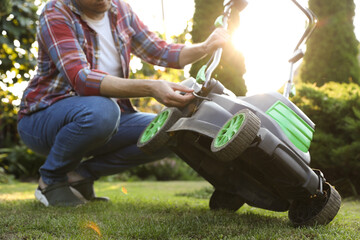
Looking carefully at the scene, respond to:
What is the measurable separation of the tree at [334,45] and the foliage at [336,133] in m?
2.61

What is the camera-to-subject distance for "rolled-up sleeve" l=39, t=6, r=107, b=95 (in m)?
2.21

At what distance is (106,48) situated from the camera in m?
2.58

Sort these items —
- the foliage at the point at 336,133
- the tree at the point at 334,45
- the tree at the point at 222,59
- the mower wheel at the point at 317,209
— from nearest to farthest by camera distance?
the mower wheel at the point at 317,209 < the tree at the point at 222,59 < the foliage at the point at 336,133 < the tree at the point at 334,45

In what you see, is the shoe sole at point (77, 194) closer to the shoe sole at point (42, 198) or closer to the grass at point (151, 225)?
the shoe sole at point (42, 198)

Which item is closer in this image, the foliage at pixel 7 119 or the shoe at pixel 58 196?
the shoe at pixel 58 196

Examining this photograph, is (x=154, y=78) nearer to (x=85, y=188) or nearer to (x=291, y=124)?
(x=85, y=188)

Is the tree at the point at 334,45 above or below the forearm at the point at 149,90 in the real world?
below

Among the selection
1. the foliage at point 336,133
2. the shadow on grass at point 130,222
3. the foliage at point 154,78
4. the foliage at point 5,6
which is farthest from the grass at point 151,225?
the foliage at point 154,78

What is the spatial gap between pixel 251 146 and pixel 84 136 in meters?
1.04

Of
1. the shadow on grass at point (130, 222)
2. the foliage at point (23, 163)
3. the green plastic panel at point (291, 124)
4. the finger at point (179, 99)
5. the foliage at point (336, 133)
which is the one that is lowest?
the foliage at point (23, 163)

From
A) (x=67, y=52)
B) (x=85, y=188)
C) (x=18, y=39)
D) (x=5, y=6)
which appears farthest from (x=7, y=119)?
(x=67, y=52)

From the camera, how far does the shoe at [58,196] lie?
7.70ft

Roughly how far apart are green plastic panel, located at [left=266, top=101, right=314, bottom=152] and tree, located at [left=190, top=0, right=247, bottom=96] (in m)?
1.17

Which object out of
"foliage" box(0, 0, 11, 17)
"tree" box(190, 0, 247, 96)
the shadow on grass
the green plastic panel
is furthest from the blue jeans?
"foliage" box(0, 0, 11, 17)
